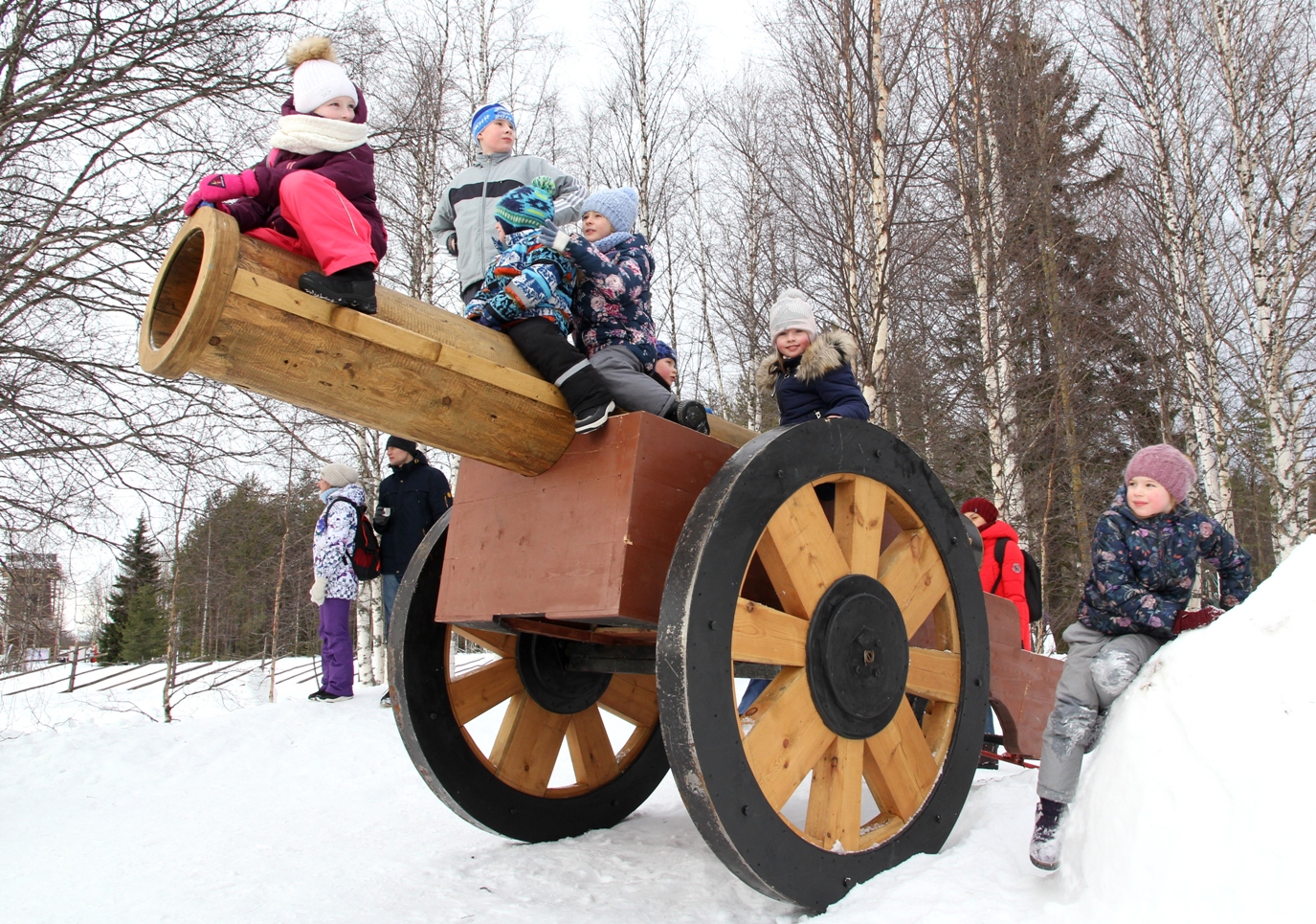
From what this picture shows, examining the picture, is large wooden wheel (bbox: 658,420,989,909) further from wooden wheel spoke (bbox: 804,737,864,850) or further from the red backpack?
the red backpack

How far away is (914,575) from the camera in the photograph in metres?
2.93

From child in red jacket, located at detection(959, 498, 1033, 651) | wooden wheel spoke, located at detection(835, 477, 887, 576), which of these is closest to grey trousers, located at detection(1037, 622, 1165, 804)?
wooden wheel spoke, located at detection(835, 477, 887, 576)

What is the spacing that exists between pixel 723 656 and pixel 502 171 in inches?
96.8

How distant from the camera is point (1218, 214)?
12.1 m

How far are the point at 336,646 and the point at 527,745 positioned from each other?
164 inches

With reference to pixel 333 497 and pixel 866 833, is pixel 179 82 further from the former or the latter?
pixel 866 833

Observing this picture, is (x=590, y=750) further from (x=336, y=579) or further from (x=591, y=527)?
(x=336, y=579)

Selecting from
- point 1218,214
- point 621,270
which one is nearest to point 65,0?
point 621,270

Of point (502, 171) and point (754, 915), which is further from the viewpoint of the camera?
point (502, 171)

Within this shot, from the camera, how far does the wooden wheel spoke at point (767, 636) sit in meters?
2.35

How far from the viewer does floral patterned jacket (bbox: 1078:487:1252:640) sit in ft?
8.58

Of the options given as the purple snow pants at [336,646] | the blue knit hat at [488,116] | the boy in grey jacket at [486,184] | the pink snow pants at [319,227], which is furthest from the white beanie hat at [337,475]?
the pink snow pants at [319,227]

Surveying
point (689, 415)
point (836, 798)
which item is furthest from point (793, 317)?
point (836, 798)

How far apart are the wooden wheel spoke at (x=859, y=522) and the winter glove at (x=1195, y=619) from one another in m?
0.86
